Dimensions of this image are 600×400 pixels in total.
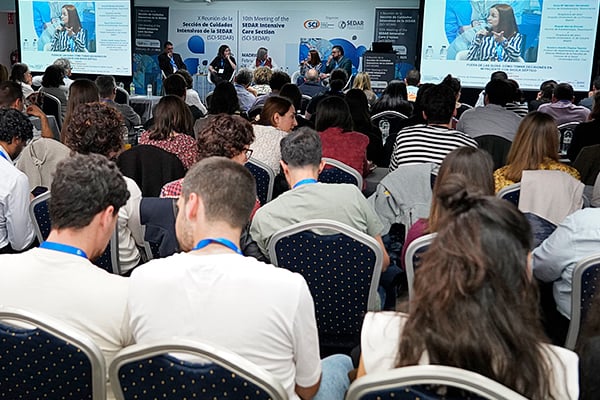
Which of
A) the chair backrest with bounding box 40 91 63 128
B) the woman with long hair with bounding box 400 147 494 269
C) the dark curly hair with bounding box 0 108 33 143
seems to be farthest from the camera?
the chair backrest with bounding box 40 91 63 128

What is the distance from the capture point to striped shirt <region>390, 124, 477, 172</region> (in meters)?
4.12

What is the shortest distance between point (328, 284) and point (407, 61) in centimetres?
1074

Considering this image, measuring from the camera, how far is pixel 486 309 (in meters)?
1.31

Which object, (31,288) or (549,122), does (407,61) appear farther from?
(31,288)

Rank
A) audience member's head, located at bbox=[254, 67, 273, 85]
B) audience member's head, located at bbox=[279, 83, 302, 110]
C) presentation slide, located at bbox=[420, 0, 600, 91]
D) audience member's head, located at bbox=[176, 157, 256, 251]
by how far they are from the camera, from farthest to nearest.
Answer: presentation slide, located at bbox=[420, 0, 600, 91]
audience member's head, located at bbox=[254, 67, 273, 85]
audience member's head, located at bbox=[279, 83, 302, 110]
audience member's head, located at bbox=[176, 157, 256, 251]

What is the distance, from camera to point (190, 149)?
4141 millimetres

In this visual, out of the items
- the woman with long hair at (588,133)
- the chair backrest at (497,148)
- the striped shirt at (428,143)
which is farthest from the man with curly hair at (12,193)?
the woman with long hair at (588,133)

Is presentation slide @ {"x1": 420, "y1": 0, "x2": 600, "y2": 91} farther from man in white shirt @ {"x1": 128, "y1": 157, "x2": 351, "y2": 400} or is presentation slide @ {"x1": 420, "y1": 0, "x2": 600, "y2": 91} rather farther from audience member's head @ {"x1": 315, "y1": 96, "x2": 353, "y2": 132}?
man in white shirt @ {"x1": 128, "y1": 157, "x2": 351, "y2": 400}

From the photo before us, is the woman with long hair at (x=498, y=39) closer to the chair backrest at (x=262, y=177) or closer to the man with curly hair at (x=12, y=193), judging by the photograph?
the chair backrest at (x=262, y=177)

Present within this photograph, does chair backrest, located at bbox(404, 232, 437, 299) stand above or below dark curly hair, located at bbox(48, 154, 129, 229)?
below

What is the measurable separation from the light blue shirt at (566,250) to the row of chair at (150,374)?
54.1 inches

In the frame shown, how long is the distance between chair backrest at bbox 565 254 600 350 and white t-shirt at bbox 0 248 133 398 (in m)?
1.58

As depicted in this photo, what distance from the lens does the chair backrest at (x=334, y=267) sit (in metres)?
2.44

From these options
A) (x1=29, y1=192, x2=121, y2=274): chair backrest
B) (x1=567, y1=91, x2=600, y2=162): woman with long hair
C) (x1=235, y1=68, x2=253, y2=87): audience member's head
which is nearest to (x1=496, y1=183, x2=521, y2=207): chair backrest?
(x1=29, y1=192, x2=121, y2=274): chair backrest
